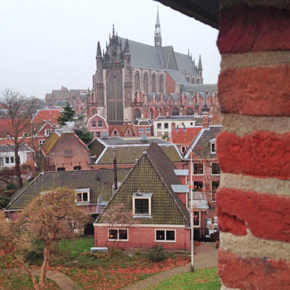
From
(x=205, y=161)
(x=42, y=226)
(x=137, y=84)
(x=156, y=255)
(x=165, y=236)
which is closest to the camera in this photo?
(x=42, y=226)

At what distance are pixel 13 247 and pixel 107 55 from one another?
222ft

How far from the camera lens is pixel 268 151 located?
1317 mm

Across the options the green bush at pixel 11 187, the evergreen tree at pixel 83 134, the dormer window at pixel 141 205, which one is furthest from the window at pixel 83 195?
the evergreen tree at pixel 83 134

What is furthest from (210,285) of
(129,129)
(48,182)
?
(129,129)

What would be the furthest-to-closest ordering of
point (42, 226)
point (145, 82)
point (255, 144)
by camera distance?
1. point (145, 82)
2. point (42, 226)
3. point (255, 144)

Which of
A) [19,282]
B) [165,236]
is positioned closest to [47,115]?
[165,236]

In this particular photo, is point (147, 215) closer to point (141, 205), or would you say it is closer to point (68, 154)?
point (141, 205)

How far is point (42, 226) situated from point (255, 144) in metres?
14.6

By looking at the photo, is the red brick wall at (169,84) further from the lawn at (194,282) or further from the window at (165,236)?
the lawn at (194,282)

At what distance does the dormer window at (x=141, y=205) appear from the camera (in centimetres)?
1944

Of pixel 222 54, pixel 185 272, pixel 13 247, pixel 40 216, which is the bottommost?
pixel 185 272

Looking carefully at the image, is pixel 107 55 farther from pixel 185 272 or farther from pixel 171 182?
pixel 185 272

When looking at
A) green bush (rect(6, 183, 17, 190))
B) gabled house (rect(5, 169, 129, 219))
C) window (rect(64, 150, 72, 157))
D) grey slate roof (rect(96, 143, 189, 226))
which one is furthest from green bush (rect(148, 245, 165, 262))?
green bush (rect(6, 183, 17, 190))

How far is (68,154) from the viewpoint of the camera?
33.7 meters
